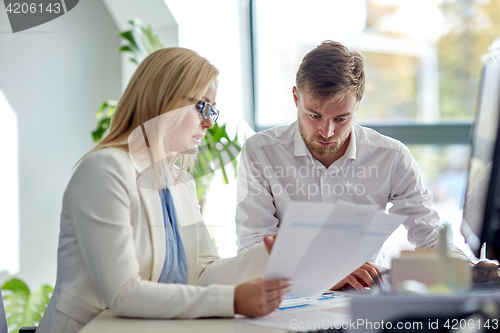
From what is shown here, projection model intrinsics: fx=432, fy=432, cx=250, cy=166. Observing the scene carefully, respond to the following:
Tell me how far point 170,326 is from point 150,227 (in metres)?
0.26

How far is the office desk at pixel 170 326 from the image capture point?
0.76 metres

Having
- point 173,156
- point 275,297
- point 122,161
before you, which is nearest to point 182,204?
point 173,156

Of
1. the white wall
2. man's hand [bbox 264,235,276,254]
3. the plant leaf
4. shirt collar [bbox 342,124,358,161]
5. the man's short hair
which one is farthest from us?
the white wall

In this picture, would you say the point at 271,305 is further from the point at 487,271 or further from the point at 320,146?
the point at 320,146

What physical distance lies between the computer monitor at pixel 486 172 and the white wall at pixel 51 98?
2033mm

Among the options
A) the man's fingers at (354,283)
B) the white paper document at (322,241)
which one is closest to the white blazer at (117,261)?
the white paper document at (322,241)

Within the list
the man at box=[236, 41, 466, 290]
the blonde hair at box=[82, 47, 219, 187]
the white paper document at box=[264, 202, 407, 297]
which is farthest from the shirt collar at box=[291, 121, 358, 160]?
the white paper document at box=[264, 202, 407, 297]

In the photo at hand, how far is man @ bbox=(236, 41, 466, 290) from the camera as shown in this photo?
1.51 m

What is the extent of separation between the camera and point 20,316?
203 cm

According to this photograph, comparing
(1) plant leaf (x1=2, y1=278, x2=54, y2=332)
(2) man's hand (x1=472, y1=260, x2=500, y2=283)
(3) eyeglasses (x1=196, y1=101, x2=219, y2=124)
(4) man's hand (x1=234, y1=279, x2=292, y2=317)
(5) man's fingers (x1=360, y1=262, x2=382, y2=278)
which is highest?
(3) eyeglasses (x1=196, y1=101, x2=219, y2=124)

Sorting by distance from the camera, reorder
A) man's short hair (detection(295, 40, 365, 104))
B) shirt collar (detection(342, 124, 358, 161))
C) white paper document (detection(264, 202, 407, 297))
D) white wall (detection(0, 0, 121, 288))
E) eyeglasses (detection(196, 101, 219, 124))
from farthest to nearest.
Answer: white wall (detection(0, 0, 121, 288))
shirt collar (detection(342, 124, 358, 161))
man's short hair (detection(295, 40, 365, 104))
eyeglasses (detection(196, 101, 219, 124))
white paper document (detection(264, 202, 407, 297))

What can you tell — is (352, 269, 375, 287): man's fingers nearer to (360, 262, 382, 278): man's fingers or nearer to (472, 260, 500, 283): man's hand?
(360, 262, 382, 278): man's fingers

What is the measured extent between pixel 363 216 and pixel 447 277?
0.17 meters

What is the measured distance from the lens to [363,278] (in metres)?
1.14
